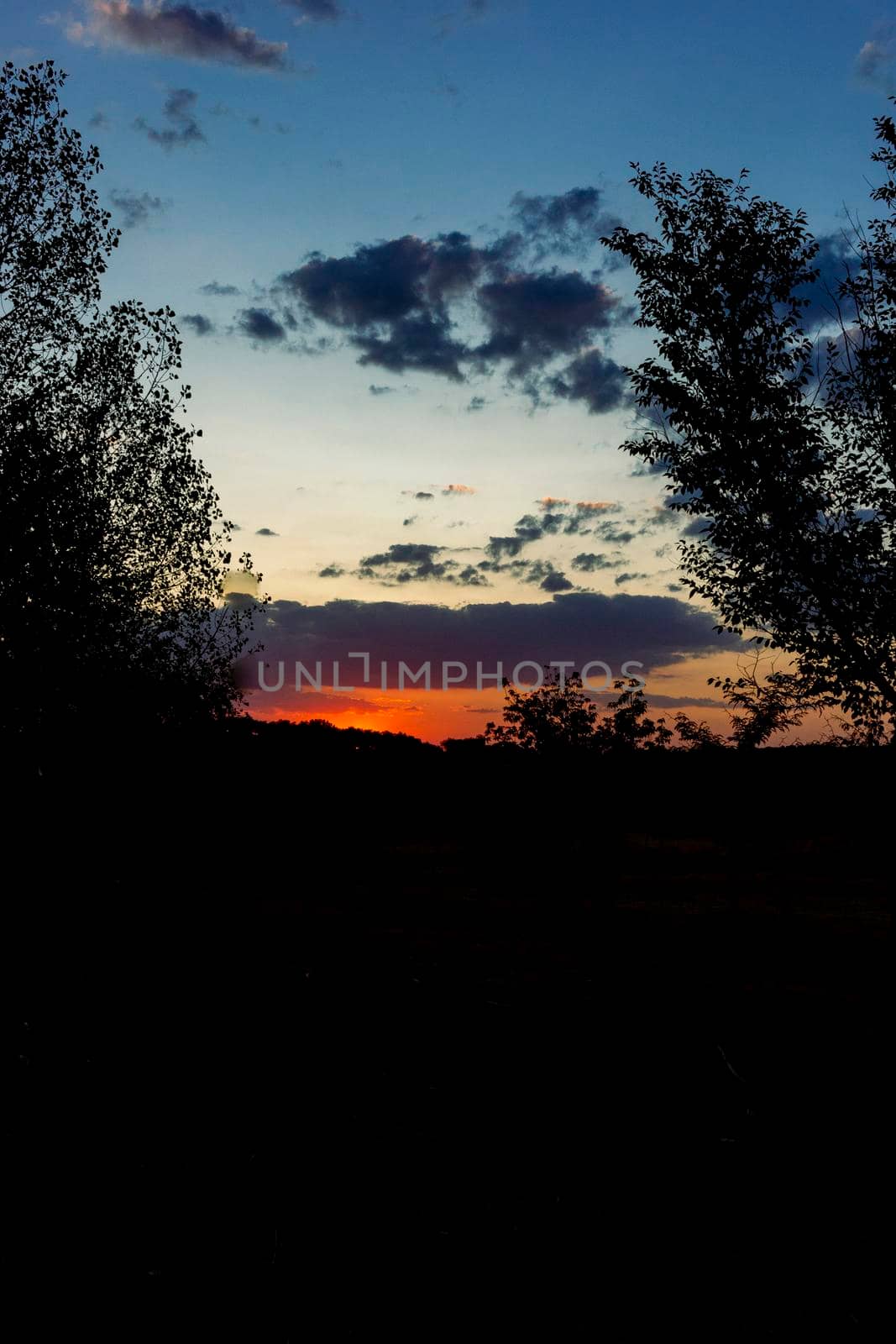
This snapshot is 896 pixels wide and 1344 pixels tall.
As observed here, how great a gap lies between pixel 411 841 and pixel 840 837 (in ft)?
44.8

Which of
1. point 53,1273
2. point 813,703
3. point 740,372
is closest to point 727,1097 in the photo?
point 53,1273

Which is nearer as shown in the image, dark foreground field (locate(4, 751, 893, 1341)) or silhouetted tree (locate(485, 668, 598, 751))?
dark foreground field (locate(4, 751, 893, 1341))

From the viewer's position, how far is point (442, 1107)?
369 inches

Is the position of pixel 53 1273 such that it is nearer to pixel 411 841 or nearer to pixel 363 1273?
pixel 363 1273

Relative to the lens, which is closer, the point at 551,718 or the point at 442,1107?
the point at 442,1107

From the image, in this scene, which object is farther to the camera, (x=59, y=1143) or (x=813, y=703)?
(x=813, y=703)

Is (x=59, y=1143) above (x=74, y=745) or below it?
below

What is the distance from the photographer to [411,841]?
31797mm

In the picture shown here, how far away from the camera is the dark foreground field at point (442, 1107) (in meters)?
6.13

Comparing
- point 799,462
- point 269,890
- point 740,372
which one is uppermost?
point 740,372

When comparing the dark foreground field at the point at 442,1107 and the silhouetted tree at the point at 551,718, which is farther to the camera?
the silhouetted tree at the point at 551,718

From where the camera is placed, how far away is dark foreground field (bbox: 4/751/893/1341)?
6129mm

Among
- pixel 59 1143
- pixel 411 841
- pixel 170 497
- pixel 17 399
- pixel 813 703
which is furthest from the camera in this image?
pixel 411 841

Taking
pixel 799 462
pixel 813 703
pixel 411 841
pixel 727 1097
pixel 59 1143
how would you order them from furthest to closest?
pixel 411 841, pixel 813 703, pixel 799 462, pixel 727 1097, pixel 59 1143
